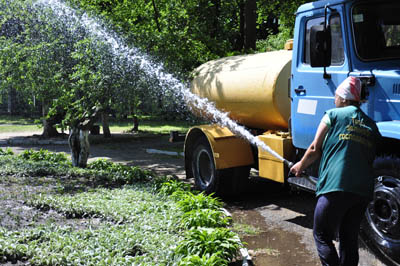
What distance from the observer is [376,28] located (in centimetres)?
546

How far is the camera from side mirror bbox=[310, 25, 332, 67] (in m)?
5.38

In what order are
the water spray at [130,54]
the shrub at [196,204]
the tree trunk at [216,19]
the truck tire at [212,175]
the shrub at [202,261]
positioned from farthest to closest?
the tree trunk at [216,19]
the water spray at [130,54]
the truck tire at [212,175]
the shrub at [196,204]
the shrub at [202,261]

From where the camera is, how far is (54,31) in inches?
424

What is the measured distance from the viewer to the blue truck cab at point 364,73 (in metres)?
4.93

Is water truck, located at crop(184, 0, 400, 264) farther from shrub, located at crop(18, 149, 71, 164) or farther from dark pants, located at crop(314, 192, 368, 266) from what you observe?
shrub, located at crop(18, 149, 71, 164)

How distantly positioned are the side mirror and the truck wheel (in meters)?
3.05

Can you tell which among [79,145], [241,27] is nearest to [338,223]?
[79,145]

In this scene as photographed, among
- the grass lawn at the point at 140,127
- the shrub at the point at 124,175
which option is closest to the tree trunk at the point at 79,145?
the shrub at the point at 124,175

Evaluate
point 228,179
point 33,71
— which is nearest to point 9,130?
point 33,71

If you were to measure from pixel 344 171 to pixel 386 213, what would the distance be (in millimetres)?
1436

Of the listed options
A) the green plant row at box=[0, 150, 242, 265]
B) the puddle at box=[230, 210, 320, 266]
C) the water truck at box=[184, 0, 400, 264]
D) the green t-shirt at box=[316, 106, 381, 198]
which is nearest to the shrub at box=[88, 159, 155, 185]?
the green plant row at box=[0, 150, 242, 265]

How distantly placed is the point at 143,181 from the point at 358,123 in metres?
6.10

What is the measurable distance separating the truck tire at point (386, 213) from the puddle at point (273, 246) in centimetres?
71

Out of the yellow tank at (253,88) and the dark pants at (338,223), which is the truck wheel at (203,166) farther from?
the dark pants at (338,223)
